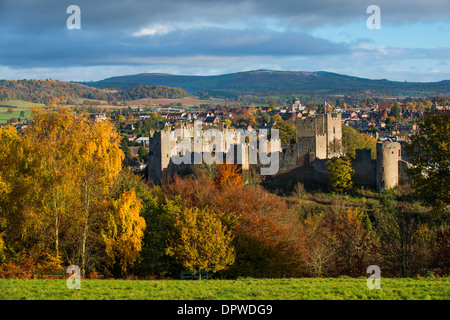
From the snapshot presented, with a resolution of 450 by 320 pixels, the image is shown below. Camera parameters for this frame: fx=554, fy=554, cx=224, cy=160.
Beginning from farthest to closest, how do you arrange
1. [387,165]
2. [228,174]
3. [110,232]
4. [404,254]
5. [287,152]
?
1. [287,152]
2. [228,174]
3. [387,165]
4. [110,232]
5. [404,254]

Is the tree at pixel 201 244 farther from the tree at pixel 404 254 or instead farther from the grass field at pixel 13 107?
the grass field at pixel 13 107

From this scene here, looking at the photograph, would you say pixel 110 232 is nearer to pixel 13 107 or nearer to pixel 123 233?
pixel 123 233

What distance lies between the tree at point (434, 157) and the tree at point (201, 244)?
6.77 metres

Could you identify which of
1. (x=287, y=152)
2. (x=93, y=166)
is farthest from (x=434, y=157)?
(x=287, y=152)

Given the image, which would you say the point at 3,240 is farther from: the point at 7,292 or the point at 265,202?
the point at 265,202

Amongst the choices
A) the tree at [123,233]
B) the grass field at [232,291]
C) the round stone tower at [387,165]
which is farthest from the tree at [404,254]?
the round stone tower at [387,165]

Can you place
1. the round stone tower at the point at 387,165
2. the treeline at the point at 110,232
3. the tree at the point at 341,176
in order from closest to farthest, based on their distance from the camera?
1. the treeline at the point at 110,232
2. the round stone tower at the point at 387,165
3. the tree at the point at 341,176

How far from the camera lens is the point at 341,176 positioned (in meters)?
35.4

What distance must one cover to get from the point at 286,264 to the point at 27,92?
400ft

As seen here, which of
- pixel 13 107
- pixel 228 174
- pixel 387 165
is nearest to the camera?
pixel 387 165

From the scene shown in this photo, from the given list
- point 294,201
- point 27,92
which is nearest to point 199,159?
point 294,201

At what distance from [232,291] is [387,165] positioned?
24.5 meters

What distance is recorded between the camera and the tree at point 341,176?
3541cm
